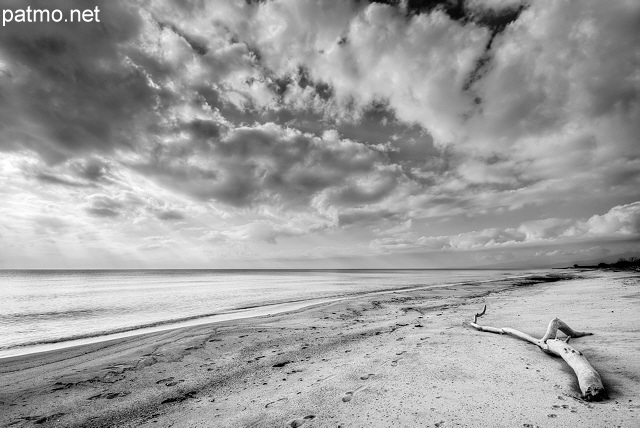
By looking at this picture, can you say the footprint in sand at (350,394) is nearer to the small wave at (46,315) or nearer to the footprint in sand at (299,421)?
the footprint in sand at (299,421)

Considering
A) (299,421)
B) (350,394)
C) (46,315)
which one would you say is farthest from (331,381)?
(46,315)

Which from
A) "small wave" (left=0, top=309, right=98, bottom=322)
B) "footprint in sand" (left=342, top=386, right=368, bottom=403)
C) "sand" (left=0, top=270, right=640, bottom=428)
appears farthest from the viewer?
"small wave" (left=0, top=309, right=98, bottom=322)

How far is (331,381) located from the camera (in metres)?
5.75

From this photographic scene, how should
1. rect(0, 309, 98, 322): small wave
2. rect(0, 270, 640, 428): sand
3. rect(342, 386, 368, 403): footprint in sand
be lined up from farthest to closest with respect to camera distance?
rect(0, 309, 98, 322): small wave → rect(342, 386, 368, 403): footprint in sand → rect(0, 270, 640, 428): sand

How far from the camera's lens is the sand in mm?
4219

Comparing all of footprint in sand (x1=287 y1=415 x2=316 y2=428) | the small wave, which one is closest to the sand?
footprint in sand (x1=287 y1=415 x2=316 y2=428)

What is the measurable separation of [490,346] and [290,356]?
5350 mm

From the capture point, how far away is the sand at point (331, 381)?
13.8 feet

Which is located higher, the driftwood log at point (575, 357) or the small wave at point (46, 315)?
the small wave at point (46, 315)

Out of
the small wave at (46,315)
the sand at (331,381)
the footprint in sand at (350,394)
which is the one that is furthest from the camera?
the small wave at (46,315)

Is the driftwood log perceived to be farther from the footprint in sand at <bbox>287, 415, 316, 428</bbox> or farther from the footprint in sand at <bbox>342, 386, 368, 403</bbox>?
the footprint in sand at <bbox>287, 415, 316, 428</bbox>

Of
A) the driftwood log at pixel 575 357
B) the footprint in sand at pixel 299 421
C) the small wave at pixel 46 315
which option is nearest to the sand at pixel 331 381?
the footprint in sand at pixel 299 421

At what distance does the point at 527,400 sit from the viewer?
4340 millimetres

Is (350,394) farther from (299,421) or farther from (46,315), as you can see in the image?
(46,315)
